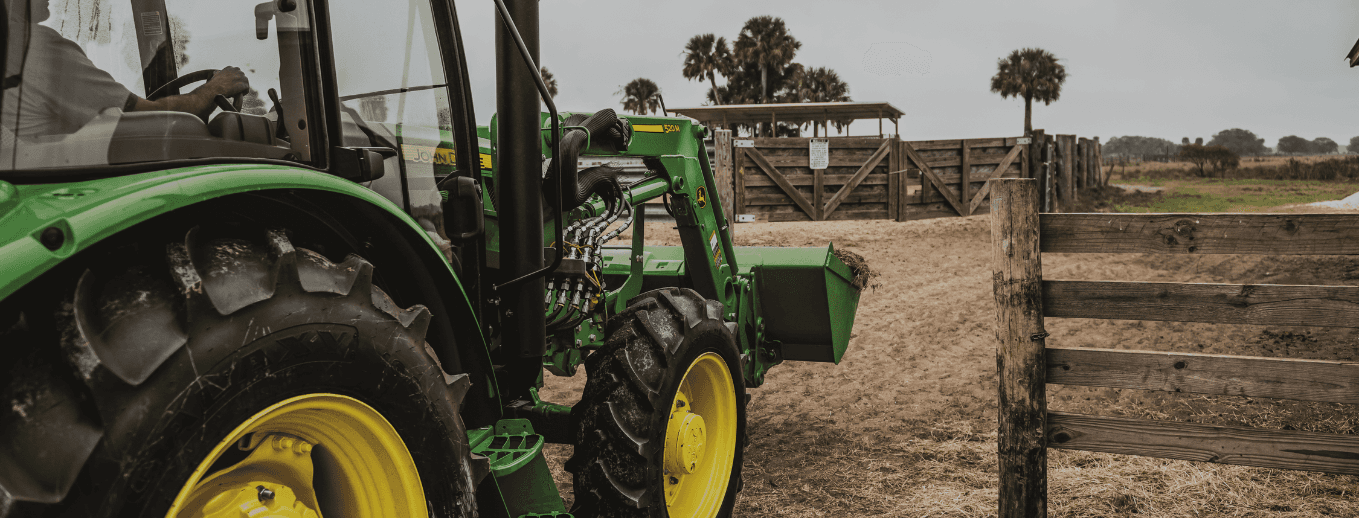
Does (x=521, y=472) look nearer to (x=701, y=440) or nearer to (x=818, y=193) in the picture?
(x=701, y=440)

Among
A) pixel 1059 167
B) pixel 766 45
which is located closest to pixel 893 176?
pixel 1059 167

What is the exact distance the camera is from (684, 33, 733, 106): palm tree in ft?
150

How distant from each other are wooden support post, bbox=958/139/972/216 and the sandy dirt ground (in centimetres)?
645

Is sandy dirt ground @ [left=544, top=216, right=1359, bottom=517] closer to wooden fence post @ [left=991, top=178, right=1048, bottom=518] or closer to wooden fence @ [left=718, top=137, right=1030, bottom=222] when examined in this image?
wooden fence post @ [left=991, top=178, right=1048, bottom=518]

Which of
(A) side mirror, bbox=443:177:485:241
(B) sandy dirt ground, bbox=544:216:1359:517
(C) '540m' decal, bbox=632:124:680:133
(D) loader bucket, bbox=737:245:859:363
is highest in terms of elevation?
(C) '540m' decal, bbox=632:124:680:133

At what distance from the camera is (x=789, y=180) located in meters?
14.7

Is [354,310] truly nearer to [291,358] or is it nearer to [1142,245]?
[291,358]

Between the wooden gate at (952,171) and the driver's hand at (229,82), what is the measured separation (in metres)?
14.0

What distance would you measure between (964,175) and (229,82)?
15235 millimetres

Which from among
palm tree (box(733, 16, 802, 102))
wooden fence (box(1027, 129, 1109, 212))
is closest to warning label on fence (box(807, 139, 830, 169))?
wooden fence (box(1027, 129, 1109, 212))

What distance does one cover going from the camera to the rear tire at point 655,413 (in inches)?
112

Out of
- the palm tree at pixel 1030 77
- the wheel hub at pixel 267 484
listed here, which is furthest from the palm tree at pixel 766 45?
the wheel hub at pixel 267 484

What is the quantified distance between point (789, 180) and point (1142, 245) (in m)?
11.3

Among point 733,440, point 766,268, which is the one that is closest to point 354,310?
point 733,440
